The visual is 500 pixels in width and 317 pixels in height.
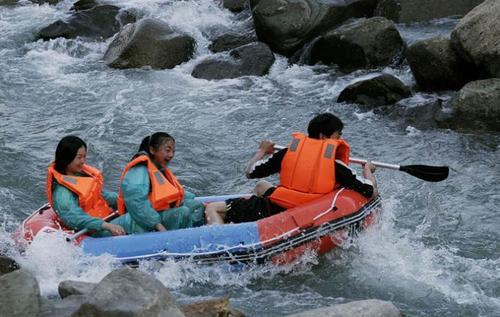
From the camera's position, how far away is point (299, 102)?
10.9 m

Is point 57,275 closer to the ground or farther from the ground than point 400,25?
closer to the ground

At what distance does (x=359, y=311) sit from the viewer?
4.71 metres

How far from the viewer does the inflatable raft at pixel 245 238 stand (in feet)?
20.5

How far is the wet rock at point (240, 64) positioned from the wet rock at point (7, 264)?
600 centimetres

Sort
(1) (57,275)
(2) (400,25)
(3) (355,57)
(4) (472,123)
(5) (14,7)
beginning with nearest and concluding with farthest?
(1) (57,275), (4) (472,123), (3) (355,57), (2) (400,25), (5) (14,7)

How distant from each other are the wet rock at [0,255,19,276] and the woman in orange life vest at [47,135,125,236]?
486mm

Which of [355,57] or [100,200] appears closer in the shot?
[100,200]

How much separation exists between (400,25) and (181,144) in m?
4.68

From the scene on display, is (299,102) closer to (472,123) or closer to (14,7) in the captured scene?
(472,123)

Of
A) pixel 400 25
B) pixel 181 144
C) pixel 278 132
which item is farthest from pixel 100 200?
pixel 400 25

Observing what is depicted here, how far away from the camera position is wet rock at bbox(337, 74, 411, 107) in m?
10.4

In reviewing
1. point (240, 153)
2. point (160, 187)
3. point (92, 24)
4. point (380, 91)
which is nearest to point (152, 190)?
point (160, 187)

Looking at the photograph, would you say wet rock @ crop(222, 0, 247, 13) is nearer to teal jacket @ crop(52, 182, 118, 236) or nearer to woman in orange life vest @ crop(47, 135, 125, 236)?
woman in orange life vest @ crop(47, 135, 125, 236)

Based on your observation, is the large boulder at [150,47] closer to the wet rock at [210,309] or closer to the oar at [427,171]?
the oar at [427,171]
